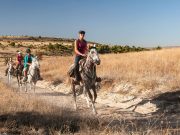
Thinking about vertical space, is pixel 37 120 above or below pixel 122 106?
above

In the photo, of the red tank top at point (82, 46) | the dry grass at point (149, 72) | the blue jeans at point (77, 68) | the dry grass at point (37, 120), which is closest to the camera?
the dry grass at point (37, 120)

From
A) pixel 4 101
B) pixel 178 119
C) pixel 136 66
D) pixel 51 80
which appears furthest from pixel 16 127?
pixel 51 80

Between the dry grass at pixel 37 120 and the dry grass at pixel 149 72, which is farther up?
the dry grass at pixel 149 72

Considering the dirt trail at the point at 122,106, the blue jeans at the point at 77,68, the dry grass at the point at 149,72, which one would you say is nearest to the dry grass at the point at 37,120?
the dirt trail at the point at 122,106

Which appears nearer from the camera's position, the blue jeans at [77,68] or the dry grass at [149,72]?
the blue jeans at [77,68]

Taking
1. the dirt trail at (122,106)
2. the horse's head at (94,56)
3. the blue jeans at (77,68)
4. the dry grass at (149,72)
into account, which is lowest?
the dirt trail at (122,106)

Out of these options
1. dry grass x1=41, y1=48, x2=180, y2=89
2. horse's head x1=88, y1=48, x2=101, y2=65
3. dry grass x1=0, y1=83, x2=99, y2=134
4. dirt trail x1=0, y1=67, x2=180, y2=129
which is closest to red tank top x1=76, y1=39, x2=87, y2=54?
horse's head x1=88, y1=48, x2=101, y2=65

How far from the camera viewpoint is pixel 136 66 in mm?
26828

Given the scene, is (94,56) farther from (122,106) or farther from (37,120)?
(122,106)

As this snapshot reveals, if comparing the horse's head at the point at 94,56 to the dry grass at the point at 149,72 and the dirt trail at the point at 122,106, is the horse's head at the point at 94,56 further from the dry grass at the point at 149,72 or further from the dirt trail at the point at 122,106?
the dry grass at the point at 149,72

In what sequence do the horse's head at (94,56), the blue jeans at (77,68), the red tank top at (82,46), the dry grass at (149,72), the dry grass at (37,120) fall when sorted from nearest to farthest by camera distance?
the dry grass at (37,120), the horse's head at (94,56), the red tank top at (82,46), the blue jeans at (77,68), the dry grass at (149,72)

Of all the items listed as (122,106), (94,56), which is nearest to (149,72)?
(122,106)

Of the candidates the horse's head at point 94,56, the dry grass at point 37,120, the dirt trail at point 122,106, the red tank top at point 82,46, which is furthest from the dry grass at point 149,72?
the dry grass at point 37,120

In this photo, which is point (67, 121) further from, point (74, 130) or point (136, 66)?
point (136, 66)
